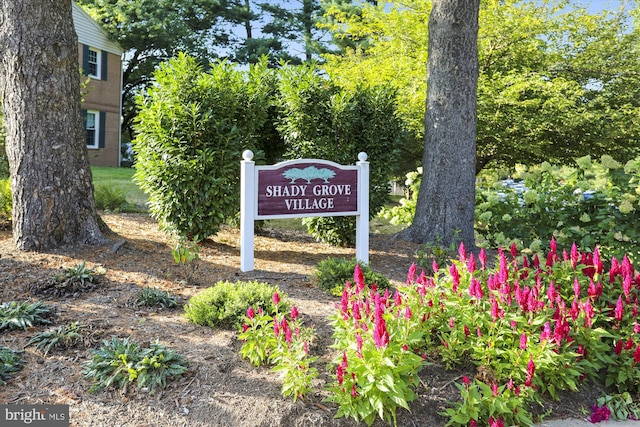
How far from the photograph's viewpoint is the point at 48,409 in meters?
2.76

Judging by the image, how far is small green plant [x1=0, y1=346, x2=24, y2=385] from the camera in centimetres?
298

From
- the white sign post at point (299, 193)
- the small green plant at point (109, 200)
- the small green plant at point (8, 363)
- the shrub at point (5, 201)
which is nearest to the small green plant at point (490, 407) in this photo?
the small green plant at point (8, 363)

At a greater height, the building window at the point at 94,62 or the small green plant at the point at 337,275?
the building window at the point at 94,62

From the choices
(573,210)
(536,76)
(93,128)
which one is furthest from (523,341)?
(93,128)

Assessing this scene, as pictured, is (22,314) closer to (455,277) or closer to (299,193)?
(299,193)

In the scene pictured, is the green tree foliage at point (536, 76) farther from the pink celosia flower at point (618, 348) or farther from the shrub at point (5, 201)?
the pink celosia flower at point (618, 348)

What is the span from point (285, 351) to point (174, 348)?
89 centimetres

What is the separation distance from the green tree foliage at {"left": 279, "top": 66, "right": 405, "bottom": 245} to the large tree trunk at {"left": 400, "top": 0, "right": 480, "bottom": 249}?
1.79ft

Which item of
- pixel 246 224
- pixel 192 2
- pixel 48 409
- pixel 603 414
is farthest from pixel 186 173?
pixel 192 2

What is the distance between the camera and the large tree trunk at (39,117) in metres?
5.04

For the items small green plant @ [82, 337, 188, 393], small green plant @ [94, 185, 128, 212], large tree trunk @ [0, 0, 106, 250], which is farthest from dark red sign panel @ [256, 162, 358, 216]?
small green plant @ [94, 185, 128, 212]

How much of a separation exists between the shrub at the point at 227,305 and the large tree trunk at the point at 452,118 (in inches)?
129

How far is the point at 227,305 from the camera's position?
12.2 feet

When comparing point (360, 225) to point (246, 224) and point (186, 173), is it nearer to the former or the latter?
point (246, 224)
